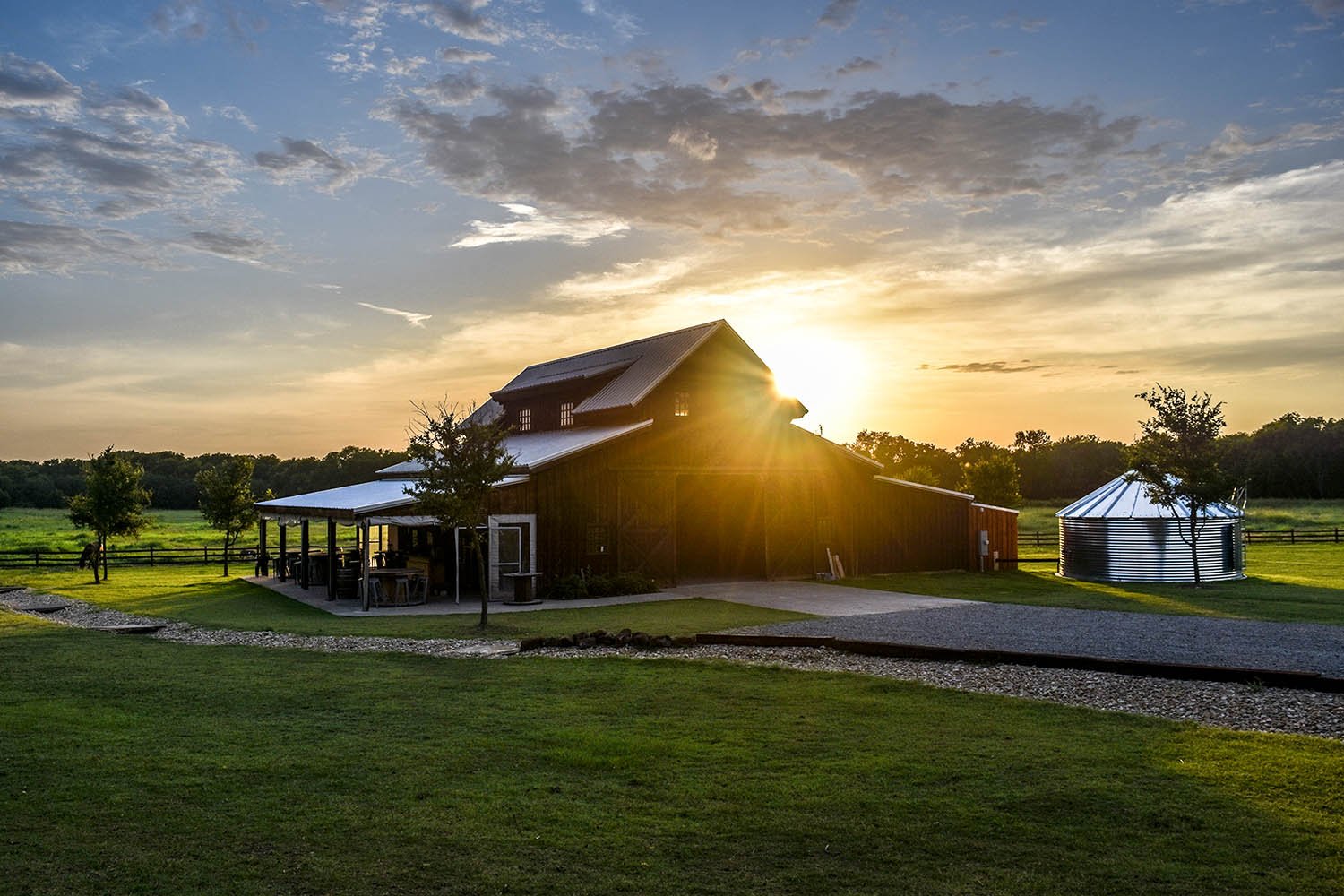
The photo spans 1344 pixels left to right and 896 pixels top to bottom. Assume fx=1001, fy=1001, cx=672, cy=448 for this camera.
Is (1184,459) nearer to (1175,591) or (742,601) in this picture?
(1175,591)

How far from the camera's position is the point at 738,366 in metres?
33.8

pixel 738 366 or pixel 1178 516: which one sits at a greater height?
pixel 738 366

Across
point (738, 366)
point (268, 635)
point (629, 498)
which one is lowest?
point (268, 635)

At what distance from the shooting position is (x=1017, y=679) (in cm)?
1243

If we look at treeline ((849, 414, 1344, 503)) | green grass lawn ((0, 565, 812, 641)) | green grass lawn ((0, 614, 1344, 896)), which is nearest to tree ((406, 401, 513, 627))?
green grass lawn ((0, 565, 812, 641))

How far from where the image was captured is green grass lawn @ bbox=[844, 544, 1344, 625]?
2225 cm

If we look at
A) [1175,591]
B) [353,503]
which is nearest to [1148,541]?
[1175,591]

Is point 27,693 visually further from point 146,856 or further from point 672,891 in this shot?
point 672,891

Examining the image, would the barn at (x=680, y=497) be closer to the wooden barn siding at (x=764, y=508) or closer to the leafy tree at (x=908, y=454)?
the wooden barn siding at (x=764, y=508)

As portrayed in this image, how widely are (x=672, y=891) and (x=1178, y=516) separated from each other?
30.0 m

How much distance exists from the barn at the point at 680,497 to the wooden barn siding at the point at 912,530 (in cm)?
5

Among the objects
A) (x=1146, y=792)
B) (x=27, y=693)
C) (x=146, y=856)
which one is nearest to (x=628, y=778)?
(x=146, y=856)

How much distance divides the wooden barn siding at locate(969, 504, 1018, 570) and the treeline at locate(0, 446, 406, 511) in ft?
181

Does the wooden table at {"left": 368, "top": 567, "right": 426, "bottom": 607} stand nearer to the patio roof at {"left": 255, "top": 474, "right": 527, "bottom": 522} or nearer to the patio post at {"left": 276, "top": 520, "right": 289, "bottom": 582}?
the patio roof at {"left": 255, "top": 474, "right": 527, "bottom": 522}
